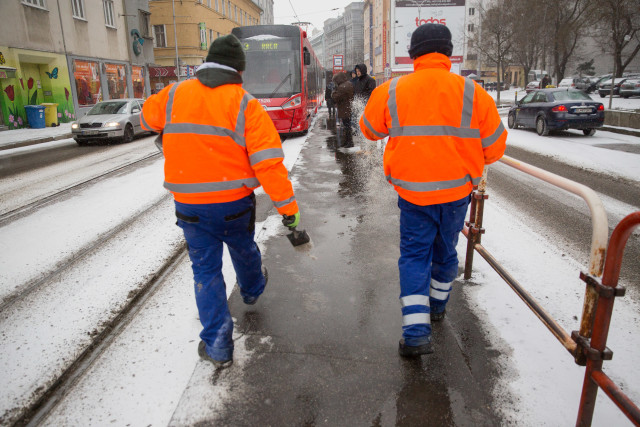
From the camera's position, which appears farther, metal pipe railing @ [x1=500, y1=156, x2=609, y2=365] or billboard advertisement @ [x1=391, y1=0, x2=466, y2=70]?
billboard advertisement @ [x1=391, y1=0, x2=466, y2=70]

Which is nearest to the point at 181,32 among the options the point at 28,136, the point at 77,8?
the point at 77,8

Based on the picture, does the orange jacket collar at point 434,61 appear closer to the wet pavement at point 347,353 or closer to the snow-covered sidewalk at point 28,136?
the wet pavement at point 347,353

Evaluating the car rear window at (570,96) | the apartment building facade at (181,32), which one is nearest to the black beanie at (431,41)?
the car rear window at (570,96)

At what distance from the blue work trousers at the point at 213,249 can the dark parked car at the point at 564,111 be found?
47.2 feet

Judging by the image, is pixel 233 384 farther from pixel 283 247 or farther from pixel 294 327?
pixel 283 247

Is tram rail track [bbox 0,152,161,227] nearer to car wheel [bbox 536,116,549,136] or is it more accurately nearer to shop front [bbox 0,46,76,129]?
car wheel [bbox 536,116,549,136]

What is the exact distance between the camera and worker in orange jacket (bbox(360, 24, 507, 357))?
8.46 feet

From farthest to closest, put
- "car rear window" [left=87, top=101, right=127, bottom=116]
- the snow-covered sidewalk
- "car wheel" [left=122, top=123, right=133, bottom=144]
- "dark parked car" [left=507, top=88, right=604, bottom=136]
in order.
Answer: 1. "car rear window" [left=87, top=101, right=127, bottom=116]
2. "car wheel" [left=122, top=123, right=133, bottom=144]
3. the snow-covered sidewalk
4. "dark parked car" [left=507, top=88, right=604, bottom=136]

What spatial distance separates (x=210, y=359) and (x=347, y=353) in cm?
88

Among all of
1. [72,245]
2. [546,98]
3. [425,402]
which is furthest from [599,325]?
[546,98]

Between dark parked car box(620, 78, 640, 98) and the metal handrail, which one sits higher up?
dark parked car box(620, 78, 640, 98)

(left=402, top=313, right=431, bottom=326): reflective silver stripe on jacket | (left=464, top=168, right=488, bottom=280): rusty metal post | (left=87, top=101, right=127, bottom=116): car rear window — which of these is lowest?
(left=402, top=313, right=431, bottom=326): reflective silver stripe on jacket

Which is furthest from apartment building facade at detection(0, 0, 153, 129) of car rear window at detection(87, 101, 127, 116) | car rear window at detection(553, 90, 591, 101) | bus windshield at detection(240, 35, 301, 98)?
car rear window at detection(553, 90, 591, 101)

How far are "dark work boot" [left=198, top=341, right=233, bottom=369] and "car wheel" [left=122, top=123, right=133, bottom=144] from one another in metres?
15.2
